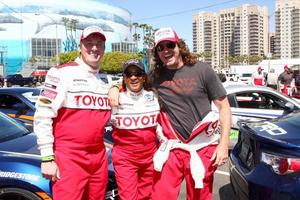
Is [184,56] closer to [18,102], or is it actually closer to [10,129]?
[10,129]

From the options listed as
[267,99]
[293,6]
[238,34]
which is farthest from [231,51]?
[267,99]

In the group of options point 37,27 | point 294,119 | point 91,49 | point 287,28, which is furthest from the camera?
point 37,27

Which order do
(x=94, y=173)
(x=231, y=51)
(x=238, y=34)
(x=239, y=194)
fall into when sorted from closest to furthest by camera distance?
(x=94, y=173) → (x=239, y=194) → (x=238, y=34) → (x=231, y=51)

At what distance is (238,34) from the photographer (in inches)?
2758

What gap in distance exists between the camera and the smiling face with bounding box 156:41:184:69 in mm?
3297

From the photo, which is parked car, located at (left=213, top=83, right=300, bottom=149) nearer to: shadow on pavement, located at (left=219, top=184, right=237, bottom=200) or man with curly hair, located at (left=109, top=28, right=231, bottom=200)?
shadow on pavement, located at (left=219, top=184, right=237, bottom=200)

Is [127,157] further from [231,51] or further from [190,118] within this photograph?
[231,51]

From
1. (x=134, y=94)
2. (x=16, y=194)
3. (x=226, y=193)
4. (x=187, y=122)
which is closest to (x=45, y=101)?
(x=134, y=94)

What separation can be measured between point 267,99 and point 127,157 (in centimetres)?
473

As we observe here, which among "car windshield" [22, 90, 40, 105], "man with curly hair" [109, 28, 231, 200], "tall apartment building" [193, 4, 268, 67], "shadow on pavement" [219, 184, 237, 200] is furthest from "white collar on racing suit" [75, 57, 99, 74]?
"tall apartment building" [193, 4, 268, 67]

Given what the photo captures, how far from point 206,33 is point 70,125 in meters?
Result: 73.8

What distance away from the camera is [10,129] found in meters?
4.50

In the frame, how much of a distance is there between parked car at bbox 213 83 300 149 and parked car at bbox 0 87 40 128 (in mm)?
3456

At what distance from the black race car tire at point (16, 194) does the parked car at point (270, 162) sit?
169 centimetres
